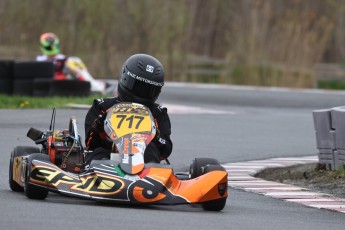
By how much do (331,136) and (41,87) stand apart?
1048 centimetres

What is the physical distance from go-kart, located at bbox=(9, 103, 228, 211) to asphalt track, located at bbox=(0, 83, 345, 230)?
4.1 inches

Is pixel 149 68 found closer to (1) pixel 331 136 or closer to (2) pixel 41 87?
(1) pixel 331 136

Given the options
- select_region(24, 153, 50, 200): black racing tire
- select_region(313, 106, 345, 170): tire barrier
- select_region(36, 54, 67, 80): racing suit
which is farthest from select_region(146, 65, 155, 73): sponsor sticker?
select_region(36, 54, 67, 80): racing suit

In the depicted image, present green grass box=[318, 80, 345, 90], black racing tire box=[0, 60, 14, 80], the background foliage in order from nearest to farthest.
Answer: black racing tire box=[0, 60, 14, 80] < the background foliage < green grass box=[318, 80, 345, 90]

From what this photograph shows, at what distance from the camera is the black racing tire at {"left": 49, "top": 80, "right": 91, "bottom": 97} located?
21.3 m

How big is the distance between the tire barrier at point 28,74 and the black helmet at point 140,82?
12079mm

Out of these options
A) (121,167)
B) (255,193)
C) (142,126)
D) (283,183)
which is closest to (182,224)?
(121,167)

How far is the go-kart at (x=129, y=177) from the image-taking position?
7.92 meters

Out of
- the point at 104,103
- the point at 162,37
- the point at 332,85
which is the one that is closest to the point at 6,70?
the point at 162,37

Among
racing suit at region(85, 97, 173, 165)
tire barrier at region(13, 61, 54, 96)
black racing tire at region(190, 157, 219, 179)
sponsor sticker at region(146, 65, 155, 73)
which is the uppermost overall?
sponsor sticker at region(146, 65, 155, 73)

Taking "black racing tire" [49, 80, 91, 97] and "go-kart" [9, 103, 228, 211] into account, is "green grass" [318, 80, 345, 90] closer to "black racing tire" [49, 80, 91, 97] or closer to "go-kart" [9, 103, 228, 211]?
"black racing tire" [49, 80, 91, 97]

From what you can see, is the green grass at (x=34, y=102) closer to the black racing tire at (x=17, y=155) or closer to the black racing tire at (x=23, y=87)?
the black racing tire at (x=23, y=87)

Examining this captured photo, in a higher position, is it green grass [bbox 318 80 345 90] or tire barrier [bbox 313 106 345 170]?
tire barrier [bbox 313 106 345 170]

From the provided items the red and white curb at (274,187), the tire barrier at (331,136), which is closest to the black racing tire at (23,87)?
the red and white curb at (274,187)
